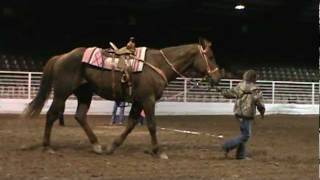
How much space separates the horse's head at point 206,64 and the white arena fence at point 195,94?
11194mm

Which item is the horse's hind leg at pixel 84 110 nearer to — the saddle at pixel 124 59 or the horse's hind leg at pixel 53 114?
the horse's hind leg at pixel 53 114

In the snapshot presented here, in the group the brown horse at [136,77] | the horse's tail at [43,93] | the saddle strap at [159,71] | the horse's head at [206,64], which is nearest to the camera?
the brown horse at [136,77]

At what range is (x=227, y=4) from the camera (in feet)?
124

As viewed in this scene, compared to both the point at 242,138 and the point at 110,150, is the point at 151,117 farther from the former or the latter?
the point at 242,138

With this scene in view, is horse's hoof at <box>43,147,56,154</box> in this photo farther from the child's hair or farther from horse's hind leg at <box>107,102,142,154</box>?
the child's hair

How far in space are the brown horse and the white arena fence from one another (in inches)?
440

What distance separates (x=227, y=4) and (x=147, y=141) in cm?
2712

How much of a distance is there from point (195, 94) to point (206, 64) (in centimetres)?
1643

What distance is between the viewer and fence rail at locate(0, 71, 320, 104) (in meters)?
23.7

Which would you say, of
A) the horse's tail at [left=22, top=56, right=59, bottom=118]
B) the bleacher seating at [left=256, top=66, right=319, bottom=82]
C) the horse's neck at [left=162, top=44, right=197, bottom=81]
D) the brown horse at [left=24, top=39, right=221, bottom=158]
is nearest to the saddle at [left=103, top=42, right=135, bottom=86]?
the brown horse at [left=24, top=39, right=221, bottom=158]

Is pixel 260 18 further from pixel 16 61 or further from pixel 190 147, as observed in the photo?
pixel 190 147

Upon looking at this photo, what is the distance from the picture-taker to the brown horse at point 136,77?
941 cm

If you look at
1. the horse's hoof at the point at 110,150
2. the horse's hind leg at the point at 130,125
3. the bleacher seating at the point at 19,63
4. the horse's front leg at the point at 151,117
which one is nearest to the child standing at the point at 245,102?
the horse's front leg at the point at 151,117

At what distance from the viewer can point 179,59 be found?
9.73 metres
